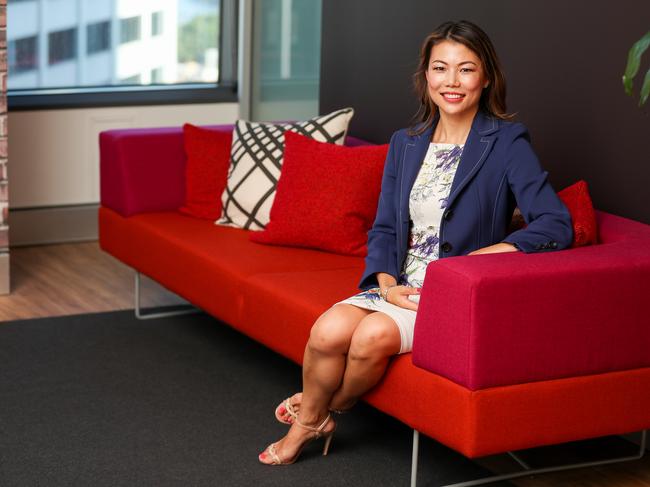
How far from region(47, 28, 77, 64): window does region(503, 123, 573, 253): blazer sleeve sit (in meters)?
3.25

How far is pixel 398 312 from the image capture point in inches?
107

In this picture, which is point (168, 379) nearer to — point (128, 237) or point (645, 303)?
point (128, 237)

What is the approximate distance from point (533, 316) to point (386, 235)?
0.59 metres

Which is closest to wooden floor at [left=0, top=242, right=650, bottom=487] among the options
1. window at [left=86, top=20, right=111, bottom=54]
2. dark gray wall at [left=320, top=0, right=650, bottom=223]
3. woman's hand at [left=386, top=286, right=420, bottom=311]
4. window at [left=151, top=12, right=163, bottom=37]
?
window at [left=86, top=20, right=111, bottom=54]

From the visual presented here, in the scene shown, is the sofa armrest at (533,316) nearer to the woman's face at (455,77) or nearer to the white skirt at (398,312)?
the white skirt at (398,312)

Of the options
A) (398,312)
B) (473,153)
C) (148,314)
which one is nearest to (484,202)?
(473,153)

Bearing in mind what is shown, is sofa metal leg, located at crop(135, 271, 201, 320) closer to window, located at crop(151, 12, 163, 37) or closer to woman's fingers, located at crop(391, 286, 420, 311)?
woman's fingers, located at crop(391, 286, 420, 311)

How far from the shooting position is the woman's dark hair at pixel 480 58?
278 centimetres

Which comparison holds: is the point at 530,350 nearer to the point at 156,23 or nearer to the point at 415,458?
the point at 415,458

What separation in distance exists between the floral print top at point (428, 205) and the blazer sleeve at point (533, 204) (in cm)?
16

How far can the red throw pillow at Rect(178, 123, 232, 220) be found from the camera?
4145 mm

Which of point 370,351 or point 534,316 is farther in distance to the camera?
point 370,351

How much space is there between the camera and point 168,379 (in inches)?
139

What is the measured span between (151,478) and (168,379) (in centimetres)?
77
